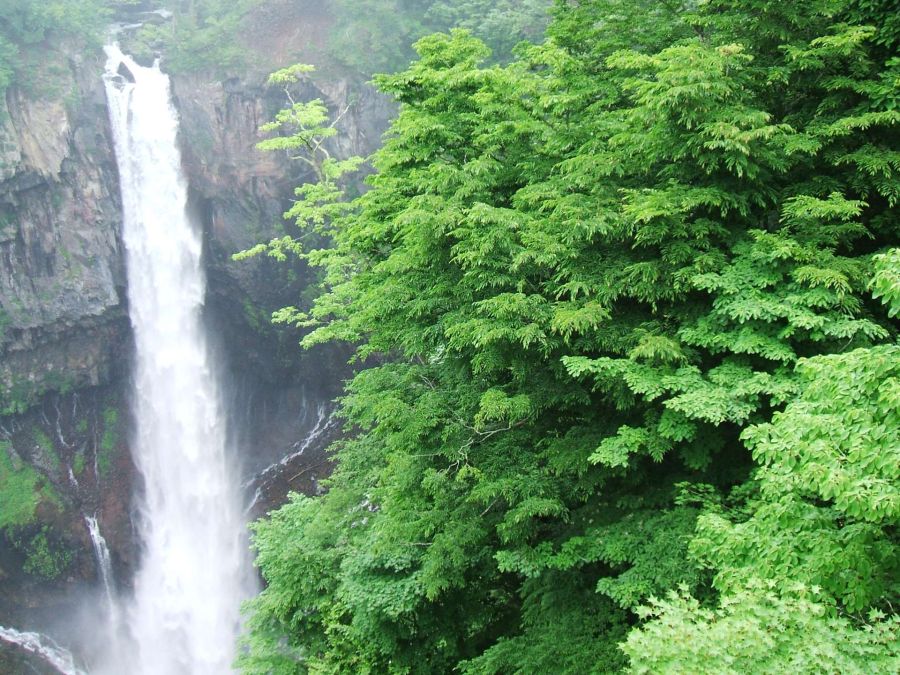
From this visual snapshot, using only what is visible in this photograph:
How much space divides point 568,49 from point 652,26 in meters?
1.16

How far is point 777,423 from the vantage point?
4.91 meters

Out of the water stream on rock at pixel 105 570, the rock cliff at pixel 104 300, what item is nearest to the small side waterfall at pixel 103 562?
the water stream on rock at pixel 105 570

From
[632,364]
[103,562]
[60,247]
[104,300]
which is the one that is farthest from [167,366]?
[632,364]

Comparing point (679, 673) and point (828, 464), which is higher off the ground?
point (828, 464)

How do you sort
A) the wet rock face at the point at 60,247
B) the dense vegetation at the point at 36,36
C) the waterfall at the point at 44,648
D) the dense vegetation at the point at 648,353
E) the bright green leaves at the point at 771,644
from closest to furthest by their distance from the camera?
the bright green leaves at the point at 771,644
the dense vegetation at the point at 648,353
the waterfall at the point at 44,648
the dense vegetation at the point at 36,36
the wet rock face at the point at 60,247

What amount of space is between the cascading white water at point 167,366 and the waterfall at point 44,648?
8.06 feet

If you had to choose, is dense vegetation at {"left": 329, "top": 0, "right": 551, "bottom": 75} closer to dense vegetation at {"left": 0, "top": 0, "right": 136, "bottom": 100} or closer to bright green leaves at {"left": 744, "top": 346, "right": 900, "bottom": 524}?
dense vegetation at {"left": 0, "top": 0, "right": 136, "bottom": 100}

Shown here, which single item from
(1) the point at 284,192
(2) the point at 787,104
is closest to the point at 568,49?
(2) the point at 787,104

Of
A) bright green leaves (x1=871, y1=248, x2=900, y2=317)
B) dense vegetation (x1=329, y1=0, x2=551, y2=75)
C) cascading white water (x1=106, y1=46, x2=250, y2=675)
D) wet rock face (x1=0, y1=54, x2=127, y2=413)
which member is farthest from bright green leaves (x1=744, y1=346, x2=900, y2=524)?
wet rock face (x1=0, y1=54, x2=127, y2=413)

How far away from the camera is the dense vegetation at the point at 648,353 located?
173 inches

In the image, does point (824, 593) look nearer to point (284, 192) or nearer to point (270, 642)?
point (270, 642)

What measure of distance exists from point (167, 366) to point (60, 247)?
5.30 m

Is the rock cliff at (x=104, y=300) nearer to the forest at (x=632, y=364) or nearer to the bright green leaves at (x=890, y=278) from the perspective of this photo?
the forest at (x=632, y=364)

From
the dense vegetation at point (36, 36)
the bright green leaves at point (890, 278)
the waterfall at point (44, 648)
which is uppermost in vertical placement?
the dense vegetation at point (36, 36)
